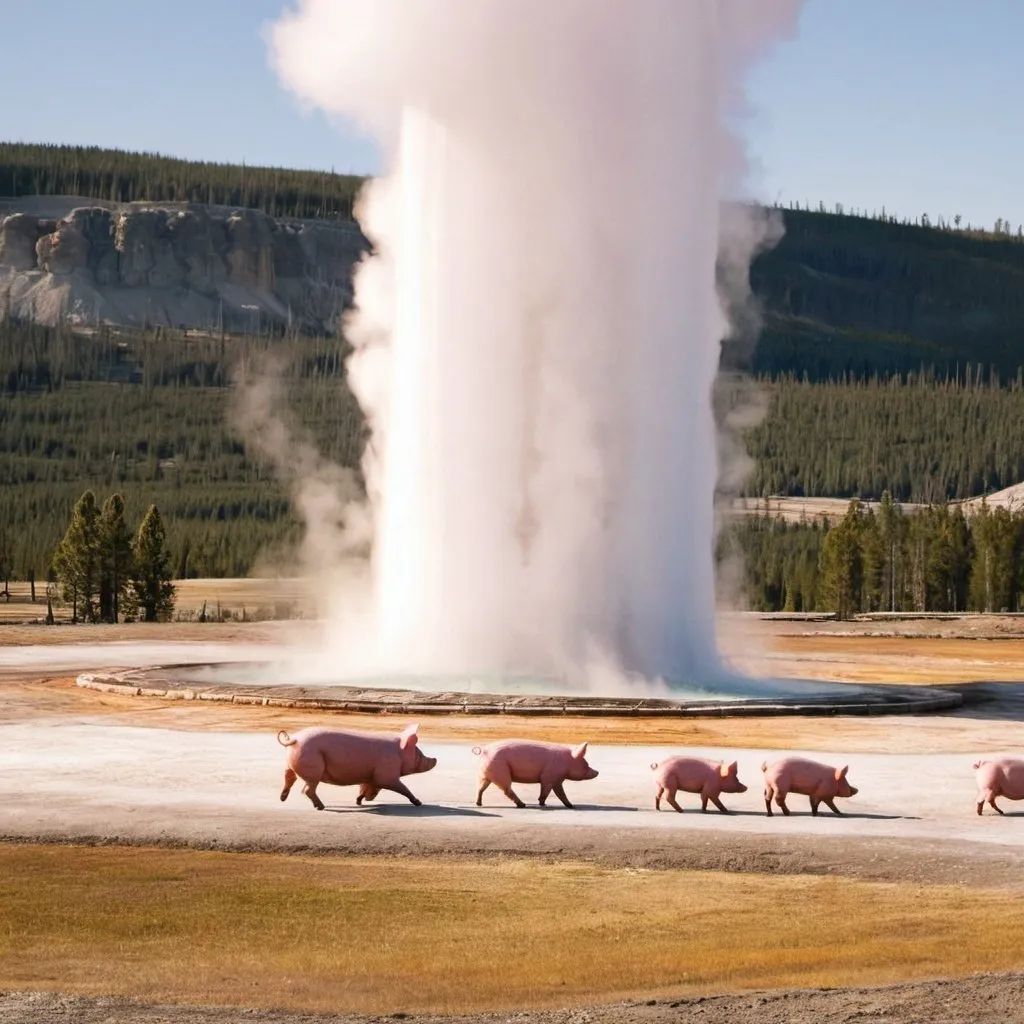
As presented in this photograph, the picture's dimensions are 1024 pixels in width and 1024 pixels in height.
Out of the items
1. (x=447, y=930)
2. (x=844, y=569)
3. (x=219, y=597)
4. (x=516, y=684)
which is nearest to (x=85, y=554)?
(x=844, y=569)

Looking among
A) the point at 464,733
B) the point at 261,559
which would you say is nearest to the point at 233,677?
the point at 464,733

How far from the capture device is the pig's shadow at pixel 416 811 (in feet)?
59.6

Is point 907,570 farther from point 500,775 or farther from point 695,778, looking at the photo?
point 500,775

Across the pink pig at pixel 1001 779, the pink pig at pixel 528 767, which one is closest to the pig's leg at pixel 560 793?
the pink pig at pixel 528 767

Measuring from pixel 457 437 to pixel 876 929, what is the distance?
21699 mm

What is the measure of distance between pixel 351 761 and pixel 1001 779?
20.9ft

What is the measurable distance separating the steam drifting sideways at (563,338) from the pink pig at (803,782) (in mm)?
13132

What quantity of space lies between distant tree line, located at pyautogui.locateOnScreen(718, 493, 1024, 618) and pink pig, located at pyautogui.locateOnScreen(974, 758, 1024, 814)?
267 feet

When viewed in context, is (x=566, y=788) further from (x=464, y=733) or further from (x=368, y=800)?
(x=464, y=733)

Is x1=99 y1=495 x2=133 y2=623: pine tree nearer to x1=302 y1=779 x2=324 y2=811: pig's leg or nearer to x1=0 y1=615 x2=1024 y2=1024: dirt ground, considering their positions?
x1=0 y1=615 x2=1024 y2=1024: dirt ground

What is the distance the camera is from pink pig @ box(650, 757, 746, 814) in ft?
61.0

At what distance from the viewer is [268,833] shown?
16.7 metres

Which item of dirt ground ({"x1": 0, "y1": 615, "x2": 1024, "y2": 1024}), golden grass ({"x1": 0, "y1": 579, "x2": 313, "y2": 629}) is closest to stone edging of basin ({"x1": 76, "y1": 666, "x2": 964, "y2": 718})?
dirt ground ({"x1": 0, "y1": 615, "x2": 1024, "y2": 1024})

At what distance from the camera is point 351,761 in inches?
728
